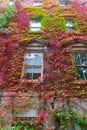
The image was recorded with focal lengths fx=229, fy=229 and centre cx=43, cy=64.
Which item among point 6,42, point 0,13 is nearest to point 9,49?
point 6,42

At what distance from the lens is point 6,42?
509 inches

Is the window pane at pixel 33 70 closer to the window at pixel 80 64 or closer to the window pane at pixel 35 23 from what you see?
the window at pixel 80 64

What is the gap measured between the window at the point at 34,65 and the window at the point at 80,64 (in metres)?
1.92

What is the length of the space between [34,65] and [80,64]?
98.7 inches

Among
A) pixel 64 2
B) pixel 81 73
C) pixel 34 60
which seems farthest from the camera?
pixel 64 2

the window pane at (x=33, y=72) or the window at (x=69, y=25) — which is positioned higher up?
the window at (x=69, y=25)

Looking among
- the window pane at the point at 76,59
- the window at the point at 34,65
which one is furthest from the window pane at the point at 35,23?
the window pane at the point at 76,59

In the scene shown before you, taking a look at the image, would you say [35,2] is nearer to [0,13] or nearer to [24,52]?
[0,13]

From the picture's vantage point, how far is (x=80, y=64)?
41.0 feet

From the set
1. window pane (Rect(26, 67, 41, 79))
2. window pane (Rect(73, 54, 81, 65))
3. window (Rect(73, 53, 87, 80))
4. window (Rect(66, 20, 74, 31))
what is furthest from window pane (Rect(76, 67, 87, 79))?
window (Rect(66, 20, 74, 31))

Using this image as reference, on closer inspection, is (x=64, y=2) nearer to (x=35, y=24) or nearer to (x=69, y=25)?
(x=69, y=25)

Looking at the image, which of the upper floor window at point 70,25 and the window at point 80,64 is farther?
the upper floor window at point 70,25

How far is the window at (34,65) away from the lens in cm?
1197

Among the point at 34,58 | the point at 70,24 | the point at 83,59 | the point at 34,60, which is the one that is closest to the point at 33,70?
the point at 34,60
